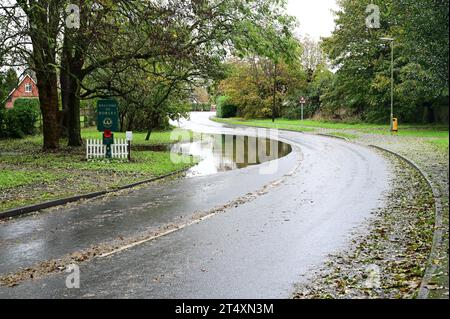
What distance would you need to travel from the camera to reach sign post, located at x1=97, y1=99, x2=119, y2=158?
768 inches

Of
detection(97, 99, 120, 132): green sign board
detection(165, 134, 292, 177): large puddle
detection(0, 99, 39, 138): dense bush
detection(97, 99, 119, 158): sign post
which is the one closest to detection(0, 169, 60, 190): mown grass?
detection(97, 99, 119, 158): sign post

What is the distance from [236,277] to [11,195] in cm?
823

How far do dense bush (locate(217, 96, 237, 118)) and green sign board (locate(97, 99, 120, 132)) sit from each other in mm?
58610

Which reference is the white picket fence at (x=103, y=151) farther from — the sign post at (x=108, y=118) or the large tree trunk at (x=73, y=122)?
the large tree trunk at (x=73, y=122)

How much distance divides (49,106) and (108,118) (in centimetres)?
439

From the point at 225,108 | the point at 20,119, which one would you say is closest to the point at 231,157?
the point at 20,119

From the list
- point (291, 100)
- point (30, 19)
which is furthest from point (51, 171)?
point (291, 100)

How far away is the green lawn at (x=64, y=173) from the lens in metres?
12.2

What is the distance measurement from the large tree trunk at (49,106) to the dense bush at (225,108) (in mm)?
56024

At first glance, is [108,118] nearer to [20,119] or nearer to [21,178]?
[21,178]

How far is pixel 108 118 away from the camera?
19.6 metres

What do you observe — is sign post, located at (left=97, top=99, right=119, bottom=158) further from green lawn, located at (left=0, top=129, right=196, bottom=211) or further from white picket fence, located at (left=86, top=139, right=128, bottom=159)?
green lawn, located at (left=0, top=129, right=196, bottom=211)

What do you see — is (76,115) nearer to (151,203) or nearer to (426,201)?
(151,203)

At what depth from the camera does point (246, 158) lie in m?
21.6
